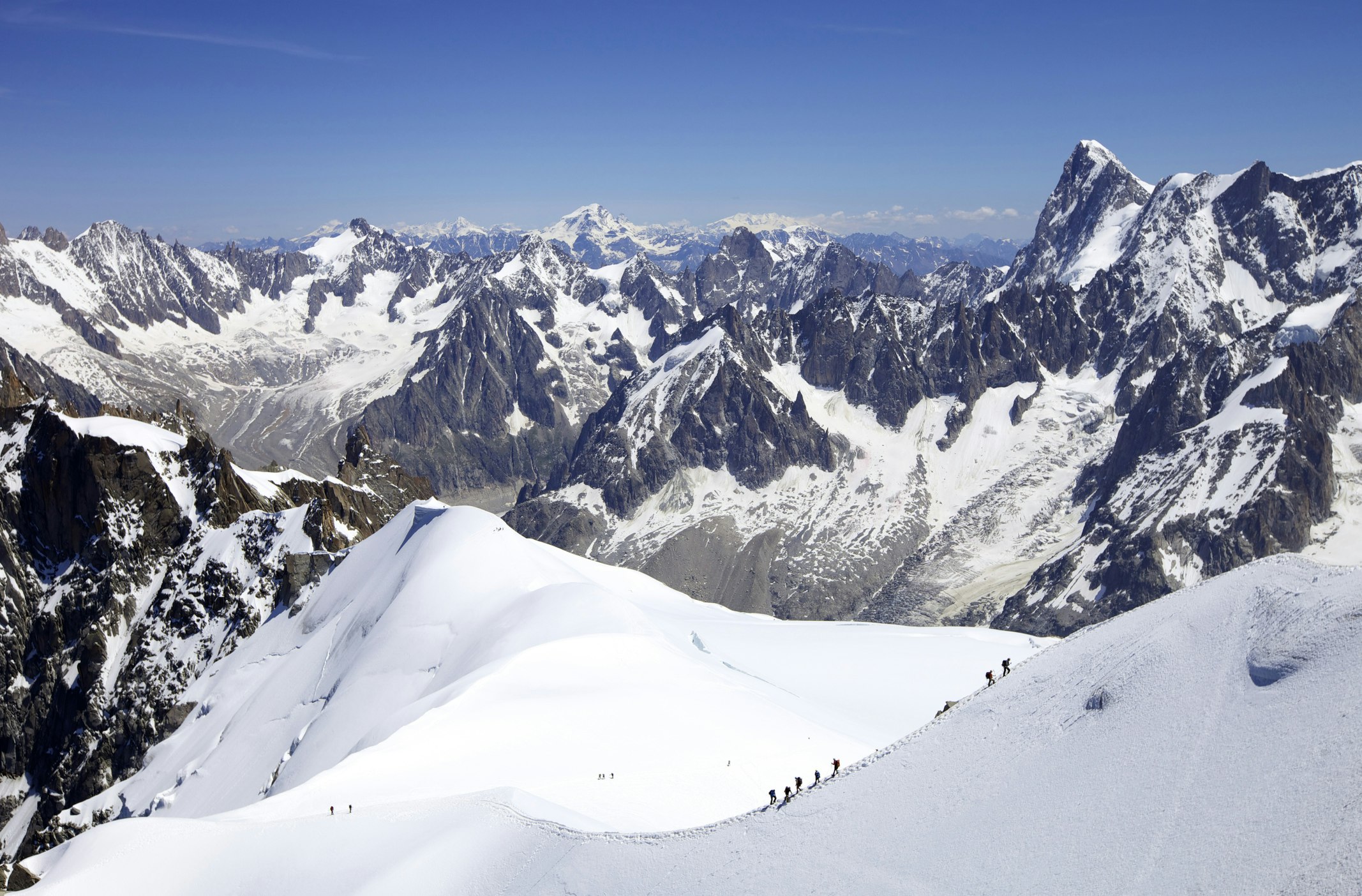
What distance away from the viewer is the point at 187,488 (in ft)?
472

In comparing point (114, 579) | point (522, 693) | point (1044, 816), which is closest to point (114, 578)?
point (114, 579)

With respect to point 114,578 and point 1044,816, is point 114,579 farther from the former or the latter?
point 1044,816

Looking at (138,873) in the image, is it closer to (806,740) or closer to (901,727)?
(806,740)

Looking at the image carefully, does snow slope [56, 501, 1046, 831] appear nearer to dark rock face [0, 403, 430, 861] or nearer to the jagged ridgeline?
the jagged ridgeline

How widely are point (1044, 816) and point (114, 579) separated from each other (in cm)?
14886

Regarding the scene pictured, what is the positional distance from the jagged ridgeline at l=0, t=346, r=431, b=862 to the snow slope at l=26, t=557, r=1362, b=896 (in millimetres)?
85107

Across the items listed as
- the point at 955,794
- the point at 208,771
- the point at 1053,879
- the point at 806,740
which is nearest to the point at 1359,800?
the point at 1053,879

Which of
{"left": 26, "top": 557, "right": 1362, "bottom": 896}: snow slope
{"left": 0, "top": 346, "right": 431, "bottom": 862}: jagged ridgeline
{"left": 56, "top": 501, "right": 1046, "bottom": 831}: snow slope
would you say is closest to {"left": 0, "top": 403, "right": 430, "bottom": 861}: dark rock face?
{"left": 0, "top": 346, "right": 431, "bottom": 862}: jagged ridgeline

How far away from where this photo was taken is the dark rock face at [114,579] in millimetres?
123188

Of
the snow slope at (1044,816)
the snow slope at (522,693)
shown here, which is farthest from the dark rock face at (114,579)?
the snow slope at (1044,816)

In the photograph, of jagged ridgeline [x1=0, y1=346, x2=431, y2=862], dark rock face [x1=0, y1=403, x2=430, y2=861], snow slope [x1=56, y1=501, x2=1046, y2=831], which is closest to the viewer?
snow slope [x1=56, y1=501, x2=1046, y2=831]

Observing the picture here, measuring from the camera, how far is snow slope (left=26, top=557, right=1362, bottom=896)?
26906mm

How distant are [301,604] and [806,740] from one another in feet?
291

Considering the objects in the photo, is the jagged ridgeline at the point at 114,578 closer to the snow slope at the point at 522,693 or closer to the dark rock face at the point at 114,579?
the dark rock face at the point at 114,579
